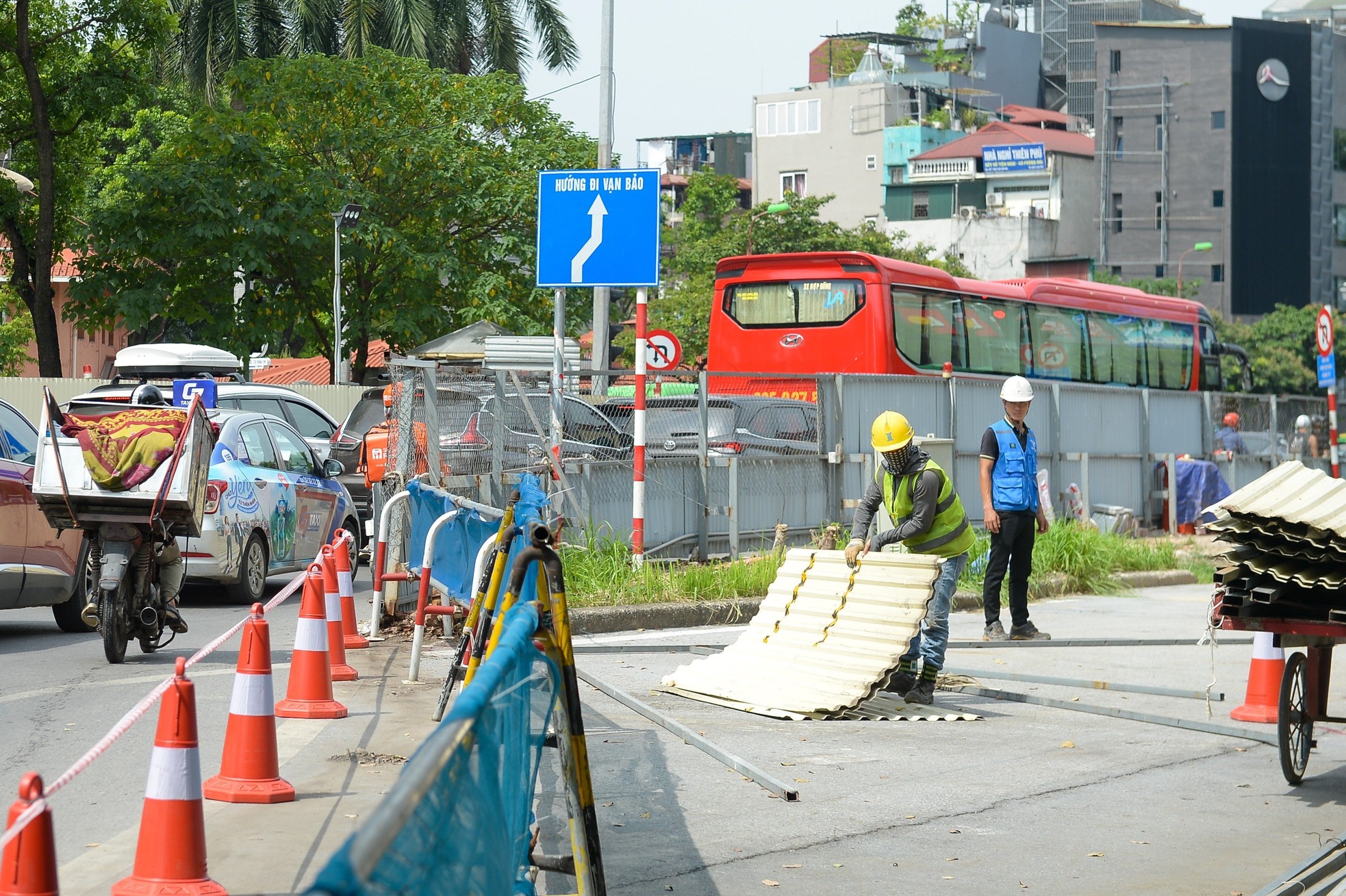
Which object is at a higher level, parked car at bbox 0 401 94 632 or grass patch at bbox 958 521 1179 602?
parked car at bbox 0 401 94 632

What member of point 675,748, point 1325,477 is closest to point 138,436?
point 675,748

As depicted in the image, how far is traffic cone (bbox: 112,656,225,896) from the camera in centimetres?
467

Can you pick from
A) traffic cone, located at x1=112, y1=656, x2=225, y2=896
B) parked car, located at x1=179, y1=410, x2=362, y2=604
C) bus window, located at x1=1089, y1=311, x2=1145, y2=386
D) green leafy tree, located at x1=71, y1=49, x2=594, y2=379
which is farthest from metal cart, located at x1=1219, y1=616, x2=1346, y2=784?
green leafy tree, located at x1=71, y1=49, x2=594, y2=379

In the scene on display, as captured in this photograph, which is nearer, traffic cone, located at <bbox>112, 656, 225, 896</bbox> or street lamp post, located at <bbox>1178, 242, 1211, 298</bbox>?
traffic cone, located at <bbox>112, 656, 225, 896</bbox>

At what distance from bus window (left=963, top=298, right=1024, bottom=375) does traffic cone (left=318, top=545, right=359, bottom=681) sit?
55.4 ft

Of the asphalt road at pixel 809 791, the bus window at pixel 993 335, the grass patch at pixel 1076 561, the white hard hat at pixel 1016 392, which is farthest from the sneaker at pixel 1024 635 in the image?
the bus window at pixel 993 335

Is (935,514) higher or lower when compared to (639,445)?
lower

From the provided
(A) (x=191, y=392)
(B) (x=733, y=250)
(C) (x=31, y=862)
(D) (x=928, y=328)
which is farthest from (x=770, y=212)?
(C) (x=31, y=862)

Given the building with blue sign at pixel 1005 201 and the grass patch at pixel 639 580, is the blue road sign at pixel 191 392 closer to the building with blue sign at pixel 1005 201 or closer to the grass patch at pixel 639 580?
the grass patch at pixel 639 580

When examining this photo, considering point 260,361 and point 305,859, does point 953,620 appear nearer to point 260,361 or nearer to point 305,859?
point 305,859

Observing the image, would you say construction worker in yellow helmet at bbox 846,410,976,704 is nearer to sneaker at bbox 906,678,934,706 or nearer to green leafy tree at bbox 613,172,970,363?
sneaker at bbox 906,678,934,706

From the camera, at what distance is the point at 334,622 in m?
9.40

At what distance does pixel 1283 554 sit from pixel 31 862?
5.39 meters

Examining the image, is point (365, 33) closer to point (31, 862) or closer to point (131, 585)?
point (131, 585)
